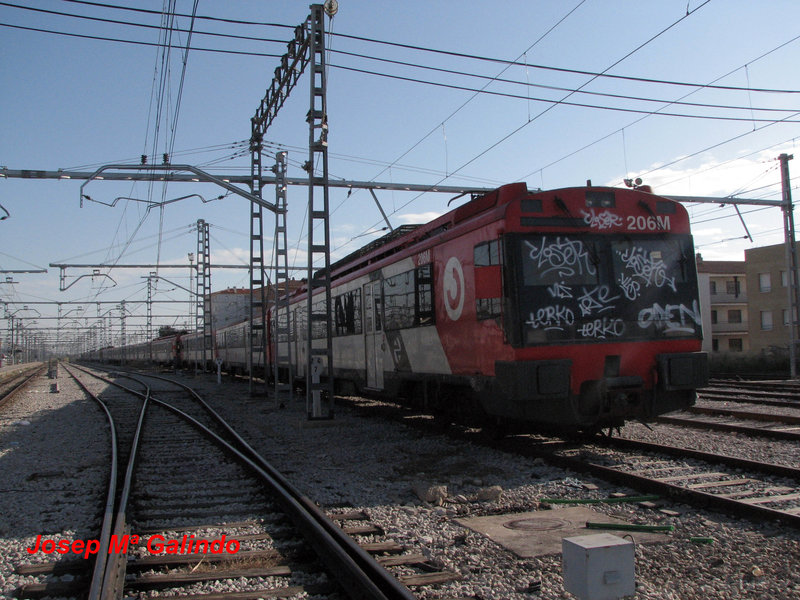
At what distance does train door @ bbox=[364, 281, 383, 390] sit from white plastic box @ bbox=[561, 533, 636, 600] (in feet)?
29.4

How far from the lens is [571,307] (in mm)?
8219

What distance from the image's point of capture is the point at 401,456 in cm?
929

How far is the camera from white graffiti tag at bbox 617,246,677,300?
8.58m

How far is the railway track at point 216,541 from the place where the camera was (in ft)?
14.5

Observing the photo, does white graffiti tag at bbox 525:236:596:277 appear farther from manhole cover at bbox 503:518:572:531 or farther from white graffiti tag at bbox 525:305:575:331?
manhole cover at bbox 503:518:572:531

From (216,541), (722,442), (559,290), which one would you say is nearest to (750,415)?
(722,442)

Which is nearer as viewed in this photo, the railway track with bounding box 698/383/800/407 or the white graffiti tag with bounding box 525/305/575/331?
the white graffiti tag with bounding box 525/305/575/331

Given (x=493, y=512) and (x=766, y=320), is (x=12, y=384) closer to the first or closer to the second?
(x=493, y=512)

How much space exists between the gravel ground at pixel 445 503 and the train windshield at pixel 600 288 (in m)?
1.69

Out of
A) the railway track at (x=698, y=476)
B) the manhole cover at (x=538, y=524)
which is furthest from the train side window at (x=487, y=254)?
the manhole cover at (x=538, y=524)

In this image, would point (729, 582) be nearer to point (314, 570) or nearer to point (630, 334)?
point (314, 570)

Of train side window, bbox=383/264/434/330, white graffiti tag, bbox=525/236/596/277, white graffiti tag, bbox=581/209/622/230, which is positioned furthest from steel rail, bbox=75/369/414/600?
white graffiti tag, bbox=581/209/622/230

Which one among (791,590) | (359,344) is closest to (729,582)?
(791,590)

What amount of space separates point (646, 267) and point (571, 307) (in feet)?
4.08
